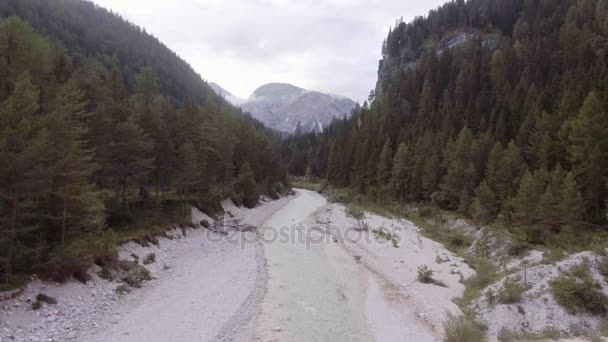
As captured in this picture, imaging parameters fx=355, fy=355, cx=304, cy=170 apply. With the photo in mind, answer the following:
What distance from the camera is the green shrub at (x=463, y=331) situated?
44.2 ft

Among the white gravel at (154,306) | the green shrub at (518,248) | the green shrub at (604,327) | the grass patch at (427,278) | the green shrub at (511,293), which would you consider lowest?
the white gravel at (154,306)

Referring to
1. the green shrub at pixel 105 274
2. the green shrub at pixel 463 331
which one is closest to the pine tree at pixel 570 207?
the green shrub at pixel 463 331

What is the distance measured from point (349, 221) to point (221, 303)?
97.3 feet

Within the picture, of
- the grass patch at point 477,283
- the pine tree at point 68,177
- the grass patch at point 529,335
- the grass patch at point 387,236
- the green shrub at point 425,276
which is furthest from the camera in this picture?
the grass patch at point 387,236

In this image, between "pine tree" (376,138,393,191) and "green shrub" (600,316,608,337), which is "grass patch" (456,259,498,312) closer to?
"green shrub" (600,316,608,337)

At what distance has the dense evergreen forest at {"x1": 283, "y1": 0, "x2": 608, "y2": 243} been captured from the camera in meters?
29.7

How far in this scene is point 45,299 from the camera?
13.9m

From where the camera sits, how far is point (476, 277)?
64.5 feet

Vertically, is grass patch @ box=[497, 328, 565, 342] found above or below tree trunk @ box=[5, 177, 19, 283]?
below

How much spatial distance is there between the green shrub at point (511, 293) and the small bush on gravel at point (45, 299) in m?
18.7

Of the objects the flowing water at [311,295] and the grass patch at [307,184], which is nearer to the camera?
the flowing water at [311,295]

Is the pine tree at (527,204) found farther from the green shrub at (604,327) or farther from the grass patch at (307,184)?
the grass patch at (307,184)

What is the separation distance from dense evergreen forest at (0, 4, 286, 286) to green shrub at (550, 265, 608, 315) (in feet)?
69.2

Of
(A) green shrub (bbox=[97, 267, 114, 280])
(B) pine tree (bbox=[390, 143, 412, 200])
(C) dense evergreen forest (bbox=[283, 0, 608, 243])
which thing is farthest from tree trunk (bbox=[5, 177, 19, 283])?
(B) pine tree (bbox=[390, 143, 412, 200])
